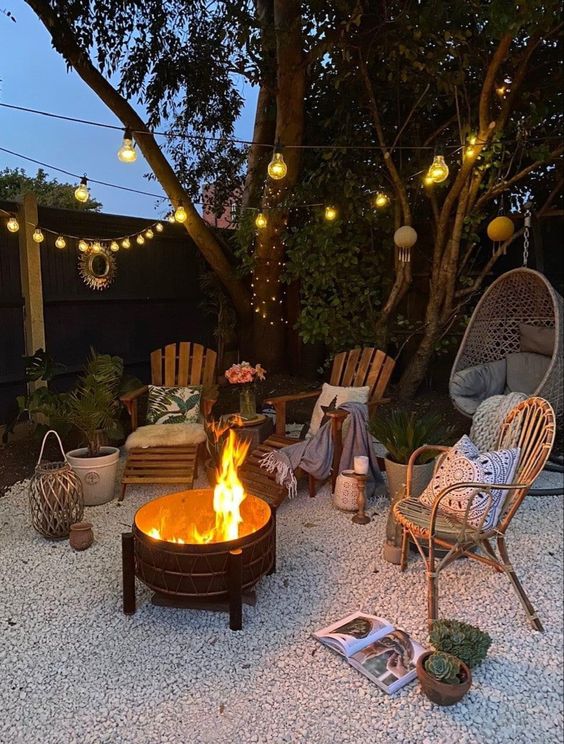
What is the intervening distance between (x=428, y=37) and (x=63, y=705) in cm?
489

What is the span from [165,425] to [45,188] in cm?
898

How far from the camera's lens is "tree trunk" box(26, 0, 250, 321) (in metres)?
4.41

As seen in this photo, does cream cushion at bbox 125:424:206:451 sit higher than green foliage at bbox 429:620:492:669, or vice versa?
cream cushion at bbox 125:424:206:451

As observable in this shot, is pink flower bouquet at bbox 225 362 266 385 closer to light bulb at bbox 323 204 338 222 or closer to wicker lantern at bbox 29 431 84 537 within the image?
wicker lantern at bbox 29 431 84 537

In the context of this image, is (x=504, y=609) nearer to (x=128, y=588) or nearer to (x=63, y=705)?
(x=128, y=588)

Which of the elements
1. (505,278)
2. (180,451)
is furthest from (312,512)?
(505,278)

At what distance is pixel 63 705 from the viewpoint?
→ 1.78 metres

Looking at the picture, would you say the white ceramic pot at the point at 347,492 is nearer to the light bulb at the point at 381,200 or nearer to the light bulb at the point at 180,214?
the light bulb at the point at 381,200

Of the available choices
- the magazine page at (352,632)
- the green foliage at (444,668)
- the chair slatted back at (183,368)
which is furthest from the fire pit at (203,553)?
the chair slatted back at (183,368)

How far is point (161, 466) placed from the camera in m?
3.49

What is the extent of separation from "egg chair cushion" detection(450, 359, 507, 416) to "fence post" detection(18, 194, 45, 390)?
3.40 meters

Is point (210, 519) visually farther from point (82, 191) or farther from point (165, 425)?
point (82, 191)

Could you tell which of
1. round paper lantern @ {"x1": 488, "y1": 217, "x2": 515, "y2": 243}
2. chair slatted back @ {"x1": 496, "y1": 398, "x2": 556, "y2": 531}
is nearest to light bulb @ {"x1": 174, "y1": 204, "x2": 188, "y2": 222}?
round paper lantern @ {"x1": 488, "y1": 217, "x2": 515, "y2": 243}

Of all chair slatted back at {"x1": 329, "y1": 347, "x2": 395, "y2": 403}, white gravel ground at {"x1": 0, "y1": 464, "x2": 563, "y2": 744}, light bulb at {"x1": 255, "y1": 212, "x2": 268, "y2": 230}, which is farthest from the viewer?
light bulb at {"x1": 255, "y1": 212, "x2": 268, "y2": 230}
